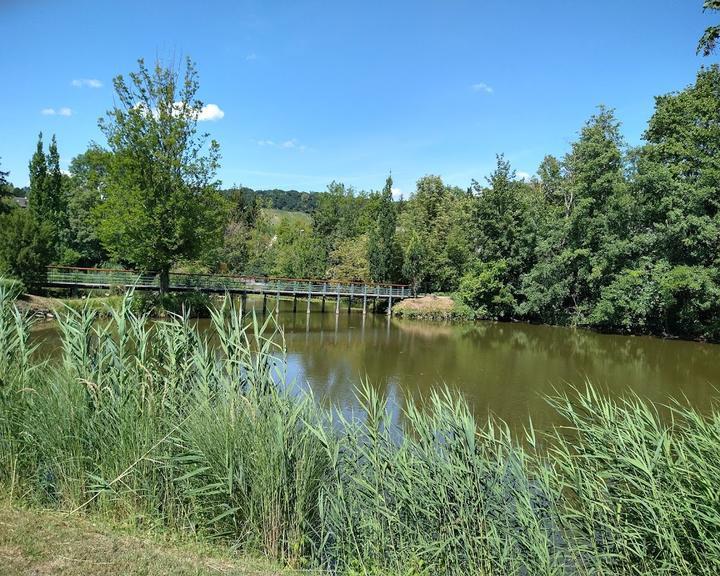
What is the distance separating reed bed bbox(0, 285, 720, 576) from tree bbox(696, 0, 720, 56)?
1201cm

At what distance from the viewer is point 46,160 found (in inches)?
1254

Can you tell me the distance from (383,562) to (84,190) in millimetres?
38659

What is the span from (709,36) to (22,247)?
2544 cm

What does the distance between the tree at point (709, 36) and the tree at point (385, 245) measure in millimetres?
23567

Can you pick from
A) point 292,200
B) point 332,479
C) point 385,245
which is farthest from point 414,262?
point 292,200

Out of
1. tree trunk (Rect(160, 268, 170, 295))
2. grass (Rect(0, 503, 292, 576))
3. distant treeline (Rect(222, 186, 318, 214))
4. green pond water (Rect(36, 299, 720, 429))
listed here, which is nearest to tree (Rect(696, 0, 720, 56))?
green pond water (Rect(36, 299, 720, 429))

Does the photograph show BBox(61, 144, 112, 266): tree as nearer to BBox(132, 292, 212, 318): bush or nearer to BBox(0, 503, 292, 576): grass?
BBox(132, 292, 212, 318): bush

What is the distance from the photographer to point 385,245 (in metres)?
35.7

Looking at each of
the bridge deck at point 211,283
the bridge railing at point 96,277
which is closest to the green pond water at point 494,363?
the bridge deck at point 211,283

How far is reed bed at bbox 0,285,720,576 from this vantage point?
3855 mm

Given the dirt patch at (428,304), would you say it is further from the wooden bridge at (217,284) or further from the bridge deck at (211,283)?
the bridge deck at (211,283)

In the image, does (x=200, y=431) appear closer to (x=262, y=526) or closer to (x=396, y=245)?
(x=262, y=526)

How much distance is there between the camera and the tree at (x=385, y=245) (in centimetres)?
3553

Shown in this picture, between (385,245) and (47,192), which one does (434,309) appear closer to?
(385,245)
